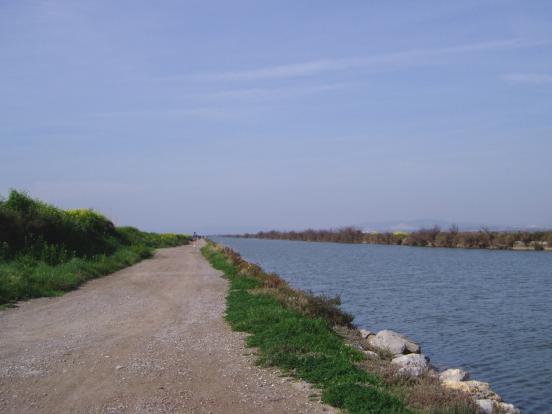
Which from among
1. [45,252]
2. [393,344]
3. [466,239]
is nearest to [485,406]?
[393,344]

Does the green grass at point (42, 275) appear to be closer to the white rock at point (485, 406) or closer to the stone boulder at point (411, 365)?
the stone boulder at point (411, 365)

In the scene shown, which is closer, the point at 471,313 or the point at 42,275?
the point at 42,275

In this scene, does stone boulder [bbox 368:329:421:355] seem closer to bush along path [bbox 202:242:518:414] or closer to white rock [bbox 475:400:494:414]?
bush along path [bbox 202:242:518:414]

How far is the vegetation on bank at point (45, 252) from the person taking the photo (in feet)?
64.8

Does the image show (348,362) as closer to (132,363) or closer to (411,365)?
(411,365)

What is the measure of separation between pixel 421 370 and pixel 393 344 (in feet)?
12.2

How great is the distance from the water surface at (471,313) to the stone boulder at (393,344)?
1.06 m

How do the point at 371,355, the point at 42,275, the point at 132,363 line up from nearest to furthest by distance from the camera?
1. the point at 132,363
2. the point at 371,355
3. the point at 42,275

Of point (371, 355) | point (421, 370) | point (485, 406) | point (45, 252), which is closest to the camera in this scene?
point (485, 406)

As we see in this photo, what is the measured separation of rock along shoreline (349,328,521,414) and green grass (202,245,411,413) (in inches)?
32.1

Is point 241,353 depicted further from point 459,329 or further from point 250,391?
point 459,329

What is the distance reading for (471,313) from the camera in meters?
21.8

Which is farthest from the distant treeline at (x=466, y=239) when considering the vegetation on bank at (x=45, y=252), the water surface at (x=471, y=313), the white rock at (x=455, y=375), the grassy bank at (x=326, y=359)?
the white rock at (x=455, y=375)

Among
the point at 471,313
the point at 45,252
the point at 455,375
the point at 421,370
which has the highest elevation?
→ the point at 45,252
